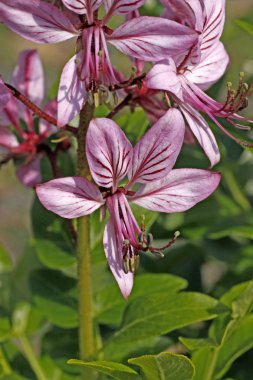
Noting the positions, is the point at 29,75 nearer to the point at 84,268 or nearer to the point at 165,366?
the point at 84,268

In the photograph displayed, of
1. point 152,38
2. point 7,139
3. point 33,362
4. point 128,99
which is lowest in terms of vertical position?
point 33,362

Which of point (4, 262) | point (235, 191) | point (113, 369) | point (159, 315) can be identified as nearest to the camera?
point (113, 369)

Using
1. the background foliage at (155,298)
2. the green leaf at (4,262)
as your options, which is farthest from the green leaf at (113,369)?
the green leaf at (4,262)

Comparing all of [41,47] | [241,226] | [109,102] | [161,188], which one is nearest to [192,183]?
[161,188]

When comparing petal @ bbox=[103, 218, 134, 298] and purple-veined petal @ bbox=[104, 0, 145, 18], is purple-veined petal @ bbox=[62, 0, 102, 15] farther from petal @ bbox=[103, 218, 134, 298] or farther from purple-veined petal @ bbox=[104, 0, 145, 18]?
petal @ bbox=[103, 218, 134, 298]

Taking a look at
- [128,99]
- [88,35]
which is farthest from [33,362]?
[88,35]

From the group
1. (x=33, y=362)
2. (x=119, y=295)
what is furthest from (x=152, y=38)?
(x=33, y=362)

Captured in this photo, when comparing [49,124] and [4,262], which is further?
[4,262]

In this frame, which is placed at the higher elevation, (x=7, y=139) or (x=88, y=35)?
(x=88, y=35)

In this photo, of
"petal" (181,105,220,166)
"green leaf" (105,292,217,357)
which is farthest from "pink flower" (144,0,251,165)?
"green leaf" (105,292,217,357)

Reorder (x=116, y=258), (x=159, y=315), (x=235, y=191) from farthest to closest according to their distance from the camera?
1. (x=235, y=191)
2. (x=159, y=315)
3. (x=116, y=258)
